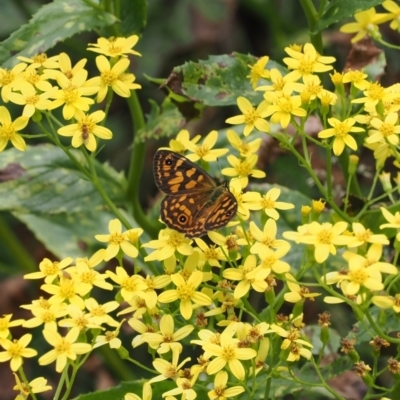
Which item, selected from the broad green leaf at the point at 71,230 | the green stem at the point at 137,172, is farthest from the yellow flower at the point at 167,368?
the broad green leaf at the point at 71,230

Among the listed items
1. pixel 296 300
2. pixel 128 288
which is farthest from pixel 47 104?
pixel 296 300

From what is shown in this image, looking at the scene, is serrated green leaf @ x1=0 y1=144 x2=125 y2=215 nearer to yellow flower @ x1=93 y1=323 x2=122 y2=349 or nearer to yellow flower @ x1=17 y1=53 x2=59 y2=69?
yellow flower @ x1=17 y1=53 x2=59 y2=69

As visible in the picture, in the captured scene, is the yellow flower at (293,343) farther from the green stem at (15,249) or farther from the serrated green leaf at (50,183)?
the green stem at (15,249)

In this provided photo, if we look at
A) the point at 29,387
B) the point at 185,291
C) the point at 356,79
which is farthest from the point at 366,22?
the point at 29,387

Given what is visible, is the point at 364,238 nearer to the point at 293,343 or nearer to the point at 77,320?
the point at 293,343

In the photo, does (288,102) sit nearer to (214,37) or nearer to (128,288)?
(128,288)

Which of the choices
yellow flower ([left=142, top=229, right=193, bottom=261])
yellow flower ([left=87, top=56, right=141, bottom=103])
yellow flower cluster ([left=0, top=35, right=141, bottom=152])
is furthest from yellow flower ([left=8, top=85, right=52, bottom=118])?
yellow flower ([left=142, top=229, right=193, bottom=261])

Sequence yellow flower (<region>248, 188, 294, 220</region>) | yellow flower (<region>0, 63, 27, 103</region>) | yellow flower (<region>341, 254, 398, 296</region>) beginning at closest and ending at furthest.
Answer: yellow flower (<region>341, 254, 398, 296</region>)
yellow flower (<region>248, 188, 294, 220</region>)
yellow flower (<region>0, 63, 27, 103</region>)
